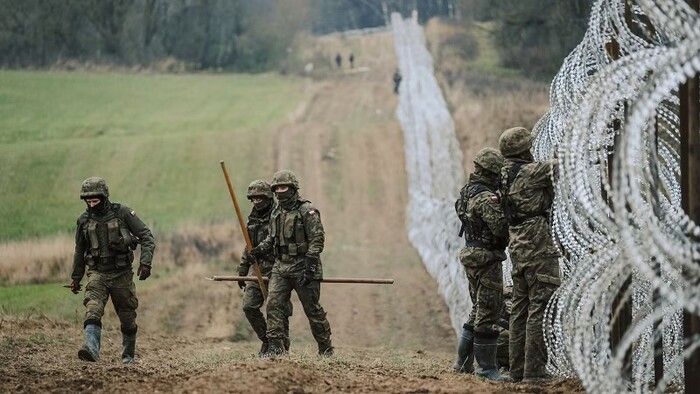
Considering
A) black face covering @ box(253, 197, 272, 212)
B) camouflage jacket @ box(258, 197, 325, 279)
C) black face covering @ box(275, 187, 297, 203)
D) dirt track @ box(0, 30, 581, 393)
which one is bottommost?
dirt track @ box(0, 30, 581, 393)

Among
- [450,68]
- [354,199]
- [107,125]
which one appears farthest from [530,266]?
[450,68]

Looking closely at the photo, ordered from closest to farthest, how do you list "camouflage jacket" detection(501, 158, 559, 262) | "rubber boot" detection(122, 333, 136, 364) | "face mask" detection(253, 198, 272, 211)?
"camouflage jacket" detection(501, 158, 559, 262) → "rubber boot" detection(122, 333, 136, 364) → "face mask" detection(253, 198, 272, 211)

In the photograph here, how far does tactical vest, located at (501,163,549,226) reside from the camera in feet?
34.0

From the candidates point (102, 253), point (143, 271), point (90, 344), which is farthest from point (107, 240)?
point (90, 344)

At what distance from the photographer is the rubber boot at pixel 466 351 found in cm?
1177

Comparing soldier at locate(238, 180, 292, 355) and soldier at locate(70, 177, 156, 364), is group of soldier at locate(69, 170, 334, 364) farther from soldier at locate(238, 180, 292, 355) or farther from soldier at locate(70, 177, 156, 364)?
soldier at locate(238, 180, 292, 355)

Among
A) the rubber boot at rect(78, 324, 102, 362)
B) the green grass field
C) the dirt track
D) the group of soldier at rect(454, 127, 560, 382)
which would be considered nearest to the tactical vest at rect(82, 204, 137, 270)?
the rubber boot at rect(78, 324, 102, 362)

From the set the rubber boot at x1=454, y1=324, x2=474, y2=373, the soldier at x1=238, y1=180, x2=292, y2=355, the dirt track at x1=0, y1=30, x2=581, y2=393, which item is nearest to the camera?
the dirt track at x1=0, y1=30, x2=581, y2=393

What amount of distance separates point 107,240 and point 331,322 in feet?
24.2

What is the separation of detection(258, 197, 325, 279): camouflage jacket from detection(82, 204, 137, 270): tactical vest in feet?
4.45

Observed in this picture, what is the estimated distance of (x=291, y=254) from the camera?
12641mm

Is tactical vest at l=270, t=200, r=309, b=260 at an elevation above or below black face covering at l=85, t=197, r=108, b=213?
below

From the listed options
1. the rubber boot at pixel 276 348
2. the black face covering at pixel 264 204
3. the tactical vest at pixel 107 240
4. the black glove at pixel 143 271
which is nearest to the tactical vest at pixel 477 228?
the rubber boot at pixel 276 348

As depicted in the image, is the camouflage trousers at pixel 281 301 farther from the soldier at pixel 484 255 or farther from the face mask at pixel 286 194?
the soldier at pixel 484 255
